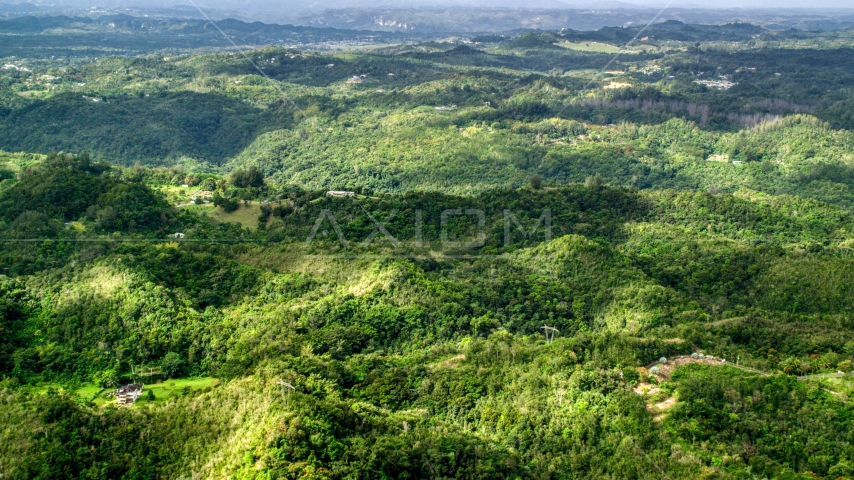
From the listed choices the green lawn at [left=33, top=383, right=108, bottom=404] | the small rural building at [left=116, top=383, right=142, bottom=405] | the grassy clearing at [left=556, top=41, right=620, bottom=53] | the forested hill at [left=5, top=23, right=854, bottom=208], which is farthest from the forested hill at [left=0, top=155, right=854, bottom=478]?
the grassy clearing at [left=556, top=41, right=620, bottom=53]

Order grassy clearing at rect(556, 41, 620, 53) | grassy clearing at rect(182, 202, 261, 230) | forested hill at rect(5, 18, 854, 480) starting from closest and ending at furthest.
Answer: forested hill at rect(5, 18, 854, 480)
grassy clearing at rect(182, 202, 261, 230)
grassy clearing at rect(556, 41, 620, 53)

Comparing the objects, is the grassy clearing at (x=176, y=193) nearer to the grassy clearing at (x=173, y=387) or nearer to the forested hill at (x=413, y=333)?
the forested hill at (x=413, y=333)

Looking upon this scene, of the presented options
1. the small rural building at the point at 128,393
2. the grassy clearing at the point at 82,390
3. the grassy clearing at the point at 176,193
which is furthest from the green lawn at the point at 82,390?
the grassy clearing at the point at 176,193

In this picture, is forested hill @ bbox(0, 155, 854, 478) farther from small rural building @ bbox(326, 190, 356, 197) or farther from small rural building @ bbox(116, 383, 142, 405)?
small rural building @ bbox(326, 190, 356, 197)

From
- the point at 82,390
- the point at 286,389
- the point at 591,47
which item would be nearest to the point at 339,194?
the point at 82,390

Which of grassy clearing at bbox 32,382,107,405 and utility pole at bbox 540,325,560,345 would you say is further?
utility pole at bbox 540,325,560,345

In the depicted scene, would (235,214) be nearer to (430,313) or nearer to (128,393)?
(430,313)

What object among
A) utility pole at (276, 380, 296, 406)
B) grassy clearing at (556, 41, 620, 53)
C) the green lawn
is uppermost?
grassy clearing at (556, 41, 620, 53)
